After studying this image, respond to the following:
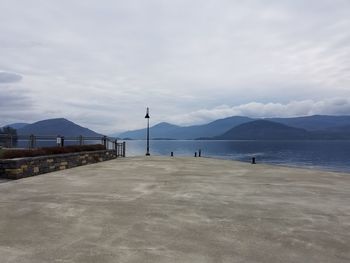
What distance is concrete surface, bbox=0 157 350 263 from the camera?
218 inches

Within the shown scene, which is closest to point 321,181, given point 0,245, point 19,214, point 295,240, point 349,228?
point 349,228

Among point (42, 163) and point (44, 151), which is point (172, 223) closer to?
point (42, 163)

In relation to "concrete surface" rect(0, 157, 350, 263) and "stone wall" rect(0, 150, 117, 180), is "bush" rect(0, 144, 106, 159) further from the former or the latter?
"concrete surface" rect(0, 157, 350, 263)

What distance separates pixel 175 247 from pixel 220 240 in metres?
0.91

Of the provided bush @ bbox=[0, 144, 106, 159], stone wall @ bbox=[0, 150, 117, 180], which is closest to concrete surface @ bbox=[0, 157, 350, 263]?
stone wall @ bbox=[0, 150, 117, 180]

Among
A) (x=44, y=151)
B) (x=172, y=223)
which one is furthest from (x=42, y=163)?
(x=172, y=223)

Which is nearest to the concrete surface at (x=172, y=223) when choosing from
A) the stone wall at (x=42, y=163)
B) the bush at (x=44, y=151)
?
the stone wall at (x=42, y=163)

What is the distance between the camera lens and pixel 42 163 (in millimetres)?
17094

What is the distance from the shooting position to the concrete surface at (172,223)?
5.54 m

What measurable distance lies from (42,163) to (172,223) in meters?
11.7

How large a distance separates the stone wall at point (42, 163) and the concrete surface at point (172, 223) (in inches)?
80.9

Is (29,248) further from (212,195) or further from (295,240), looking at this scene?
(212,195)

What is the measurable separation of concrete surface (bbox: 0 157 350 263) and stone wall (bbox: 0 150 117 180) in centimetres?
206

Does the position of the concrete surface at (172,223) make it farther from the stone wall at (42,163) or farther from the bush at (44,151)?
the bush at (44,151)
